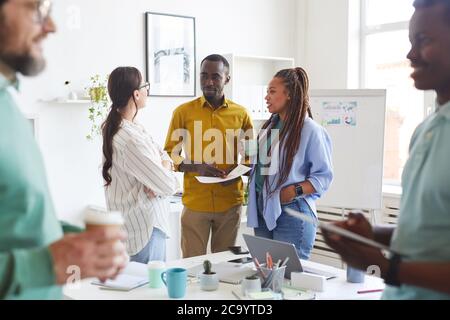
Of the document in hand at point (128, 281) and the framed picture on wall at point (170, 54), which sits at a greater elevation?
the framed picture on wall at point (170, 54)

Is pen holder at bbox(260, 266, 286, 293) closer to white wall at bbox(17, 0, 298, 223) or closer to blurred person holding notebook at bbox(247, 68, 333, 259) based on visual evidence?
blurred person holding notebook at bbox(247, 68, 333, 259)

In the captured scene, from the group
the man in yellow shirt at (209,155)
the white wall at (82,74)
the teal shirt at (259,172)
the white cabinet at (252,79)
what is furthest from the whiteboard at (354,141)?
the teal shirt at (259,172)

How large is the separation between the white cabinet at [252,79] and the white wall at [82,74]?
395 mm

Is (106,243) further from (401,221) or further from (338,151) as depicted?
(338,151)

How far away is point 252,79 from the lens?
5.05 m

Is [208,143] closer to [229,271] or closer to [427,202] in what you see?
[229,271]

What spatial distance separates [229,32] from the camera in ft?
16.0

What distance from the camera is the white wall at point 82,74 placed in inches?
151

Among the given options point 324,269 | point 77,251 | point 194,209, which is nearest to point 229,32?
point 194,209

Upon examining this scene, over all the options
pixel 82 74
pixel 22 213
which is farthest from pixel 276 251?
pixel 82 74

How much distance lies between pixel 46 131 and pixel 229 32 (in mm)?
1978

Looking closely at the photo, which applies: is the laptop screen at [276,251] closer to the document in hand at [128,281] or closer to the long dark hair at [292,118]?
the document in hand at [128,281]

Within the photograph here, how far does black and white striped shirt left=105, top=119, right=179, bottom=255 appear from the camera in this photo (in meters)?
2.48

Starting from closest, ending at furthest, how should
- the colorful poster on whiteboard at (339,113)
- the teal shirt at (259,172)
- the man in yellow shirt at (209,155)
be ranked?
the teal shirt at (259,172) < the man in yellow shirt at (209,155) < the colorful poster on whiteboard at (339,113)
